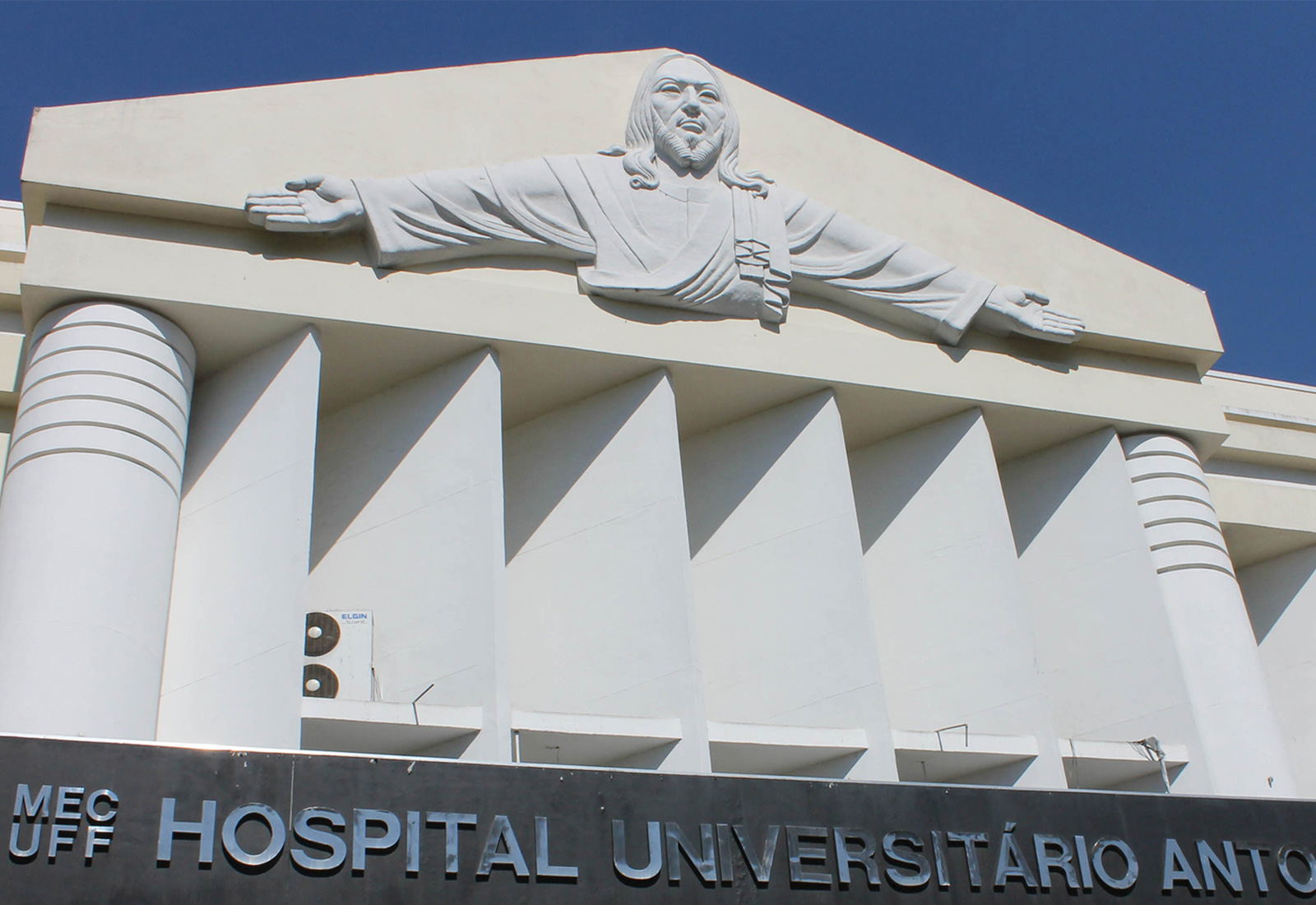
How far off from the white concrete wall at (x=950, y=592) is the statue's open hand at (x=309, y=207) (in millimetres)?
6713

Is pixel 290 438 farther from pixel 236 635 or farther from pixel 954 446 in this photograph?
pixel 954 446

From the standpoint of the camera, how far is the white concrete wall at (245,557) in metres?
12.3

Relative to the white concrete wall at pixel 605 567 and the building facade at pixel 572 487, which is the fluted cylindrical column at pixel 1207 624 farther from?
the white concrete wall at pixel 605 567

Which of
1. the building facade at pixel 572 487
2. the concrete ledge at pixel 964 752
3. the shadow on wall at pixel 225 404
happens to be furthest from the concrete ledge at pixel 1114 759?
the shadow on wall at pixel 225 404

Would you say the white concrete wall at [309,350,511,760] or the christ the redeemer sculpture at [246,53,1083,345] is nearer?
the white concrete wall at [309,350,511,760]

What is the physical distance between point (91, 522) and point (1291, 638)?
14796mm

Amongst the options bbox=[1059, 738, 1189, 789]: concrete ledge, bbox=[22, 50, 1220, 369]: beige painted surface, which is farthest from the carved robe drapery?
bbox=[1059, 738, 1189, 789]: concrete ledge

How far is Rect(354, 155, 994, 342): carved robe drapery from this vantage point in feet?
48.7

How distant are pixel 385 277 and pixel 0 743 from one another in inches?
258

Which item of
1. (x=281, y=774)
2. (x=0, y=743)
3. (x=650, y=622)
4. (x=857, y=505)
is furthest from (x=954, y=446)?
(x=0, y=743)

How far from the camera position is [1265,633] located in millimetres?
19672

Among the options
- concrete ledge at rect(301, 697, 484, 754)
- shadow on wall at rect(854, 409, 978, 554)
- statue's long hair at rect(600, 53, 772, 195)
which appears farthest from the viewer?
shadow on wall at rect(854, 409, 978, 554)

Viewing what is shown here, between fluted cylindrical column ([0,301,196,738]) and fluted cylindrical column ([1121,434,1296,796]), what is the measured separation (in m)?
10.5

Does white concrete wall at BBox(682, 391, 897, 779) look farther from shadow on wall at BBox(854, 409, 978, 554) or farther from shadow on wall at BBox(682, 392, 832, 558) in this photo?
shadow on wall at BBox(854, 409, 978, 554)
